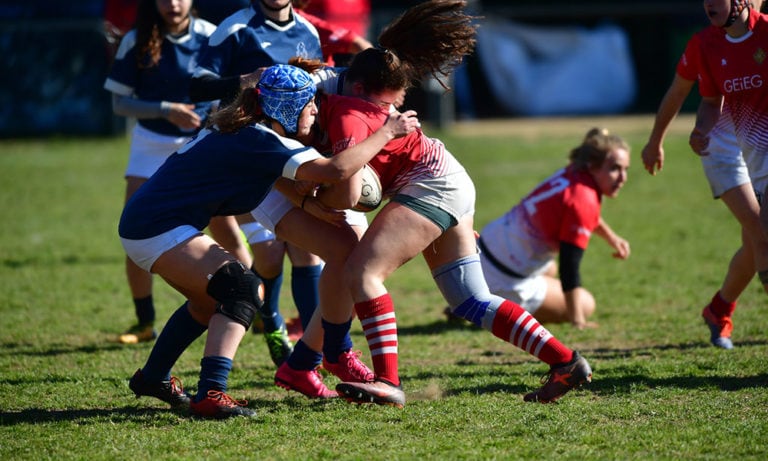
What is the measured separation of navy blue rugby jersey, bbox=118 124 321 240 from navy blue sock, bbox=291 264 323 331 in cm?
102

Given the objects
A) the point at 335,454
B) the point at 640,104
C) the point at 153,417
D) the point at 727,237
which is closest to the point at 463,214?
the point at 335,454

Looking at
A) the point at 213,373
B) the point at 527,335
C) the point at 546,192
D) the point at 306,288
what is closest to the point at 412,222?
the point at 527,335

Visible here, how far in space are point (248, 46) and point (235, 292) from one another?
1.71 meters

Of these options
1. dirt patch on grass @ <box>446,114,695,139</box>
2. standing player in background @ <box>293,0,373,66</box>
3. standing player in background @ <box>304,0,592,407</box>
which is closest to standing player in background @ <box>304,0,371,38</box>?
dirt patch on grass @ <box>446,114,695,139</box>

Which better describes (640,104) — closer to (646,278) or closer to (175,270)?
(646,278)

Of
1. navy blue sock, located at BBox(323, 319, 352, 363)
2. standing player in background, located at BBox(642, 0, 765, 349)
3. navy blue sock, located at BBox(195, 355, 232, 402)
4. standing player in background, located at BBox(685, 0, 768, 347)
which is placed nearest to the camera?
navy blue sock, located at BBox(195, 355, 232, 402)

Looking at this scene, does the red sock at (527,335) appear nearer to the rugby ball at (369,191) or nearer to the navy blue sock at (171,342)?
the rugby ball at (369,191)

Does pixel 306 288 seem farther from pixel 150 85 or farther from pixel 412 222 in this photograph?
pixel 150 85

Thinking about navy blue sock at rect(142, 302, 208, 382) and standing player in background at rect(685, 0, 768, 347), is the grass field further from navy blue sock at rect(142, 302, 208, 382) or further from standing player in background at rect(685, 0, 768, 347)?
standing player in background at rect(685, 0, 768, 347)

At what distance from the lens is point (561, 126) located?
1791 cm

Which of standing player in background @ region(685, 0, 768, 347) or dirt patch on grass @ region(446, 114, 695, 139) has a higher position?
standing player in background @ region(685, 0, 768, 347)

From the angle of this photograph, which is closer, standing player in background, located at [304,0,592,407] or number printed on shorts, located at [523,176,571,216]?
standing player in background, located at [304,0,592,407]

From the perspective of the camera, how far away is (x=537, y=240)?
6.12m

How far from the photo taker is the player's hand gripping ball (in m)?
4.15
